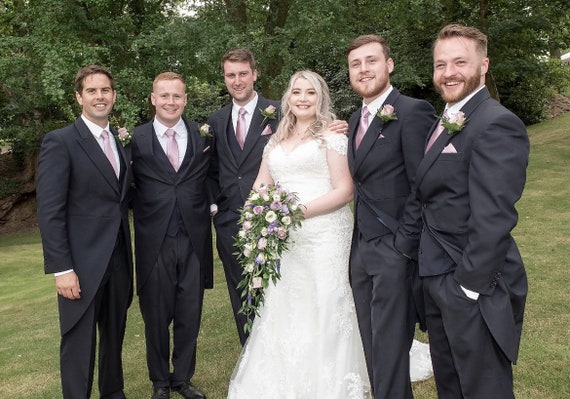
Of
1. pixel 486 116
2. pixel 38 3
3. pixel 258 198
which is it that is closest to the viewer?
pixel 486 116

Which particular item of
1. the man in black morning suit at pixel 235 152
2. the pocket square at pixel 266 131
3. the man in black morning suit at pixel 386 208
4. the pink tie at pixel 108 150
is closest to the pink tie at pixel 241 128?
the man in black morning suit at pixel 235 152

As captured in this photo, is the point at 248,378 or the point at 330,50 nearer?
the point at 248,378

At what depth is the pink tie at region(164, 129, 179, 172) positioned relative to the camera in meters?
5.12

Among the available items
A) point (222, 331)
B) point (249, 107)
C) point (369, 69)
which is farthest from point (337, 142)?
point (222, 331)

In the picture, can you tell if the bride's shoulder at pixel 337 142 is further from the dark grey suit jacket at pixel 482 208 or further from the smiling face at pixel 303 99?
the dark grey suit jacket at pixel 482 208

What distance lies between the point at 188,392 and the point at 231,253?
1313 mm

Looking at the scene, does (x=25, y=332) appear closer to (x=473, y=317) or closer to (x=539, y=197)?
(x=473, y=317)

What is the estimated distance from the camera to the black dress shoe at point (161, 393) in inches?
199

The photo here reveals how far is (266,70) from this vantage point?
47.4 feet

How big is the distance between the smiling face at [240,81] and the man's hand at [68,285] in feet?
7.39

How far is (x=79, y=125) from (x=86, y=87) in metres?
0.32

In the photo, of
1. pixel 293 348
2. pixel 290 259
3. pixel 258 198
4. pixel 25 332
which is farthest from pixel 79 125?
pixel 25 332

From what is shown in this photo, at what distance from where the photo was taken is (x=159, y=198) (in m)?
5.03

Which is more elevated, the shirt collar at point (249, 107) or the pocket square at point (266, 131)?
the shirt collar at point (249, 107)
